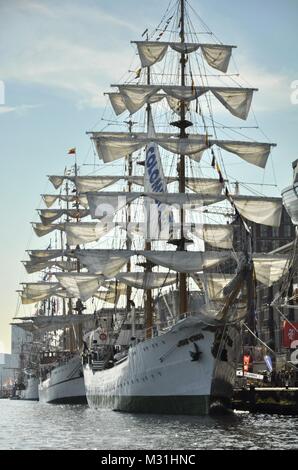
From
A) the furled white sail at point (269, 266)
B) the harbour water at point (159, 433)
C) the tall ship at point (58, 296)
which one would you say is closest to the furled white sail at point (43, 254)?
the tall ship at point (58, 296)

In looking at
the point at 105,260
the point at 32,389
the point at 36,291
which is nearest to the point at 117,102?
the point at 105,260

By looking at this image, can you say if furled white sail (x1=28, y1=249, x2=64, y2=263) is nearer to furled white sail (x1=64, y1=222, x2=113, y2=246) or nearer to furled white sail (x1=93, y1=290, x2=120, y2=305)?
furled white sail (x1=93, y1=290, x2=120, y2=305)

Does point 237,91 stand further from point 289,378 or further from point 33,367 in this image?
point 33,367

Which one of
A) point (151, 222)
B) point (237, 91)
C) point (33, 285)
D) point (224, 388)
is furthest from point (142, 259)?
point (33, 285)

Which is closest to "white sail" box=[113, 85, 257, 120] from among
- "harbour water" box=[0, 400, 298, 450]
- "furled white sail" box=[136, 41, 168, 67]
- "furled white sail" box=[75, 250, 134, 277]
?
"furled white sail" box=[136, 41, 168, 67]

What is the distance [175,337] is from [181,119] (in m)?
18.6

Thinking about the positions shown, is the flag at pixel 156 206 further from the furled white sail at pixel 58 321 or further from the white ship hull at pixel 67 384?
the furled white sail at pixel 58 321

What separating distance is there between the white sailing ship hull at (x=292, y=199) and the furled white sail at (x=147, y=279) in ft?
→ 33.4

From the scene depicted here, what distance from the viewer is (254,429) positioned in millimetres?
46938

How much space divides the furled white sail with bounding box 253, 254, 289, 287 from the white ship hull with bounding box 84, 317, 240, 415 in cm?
974

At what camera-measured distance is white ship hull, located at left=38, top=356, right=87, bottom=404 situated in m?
96.9

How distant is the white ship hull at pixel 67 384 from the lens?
96.9 meters

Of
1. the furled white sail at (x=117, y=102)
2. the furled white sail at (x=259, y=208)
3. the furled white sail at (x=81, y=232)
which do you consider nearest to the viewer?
the furled white sail at (x=259, y=208)
